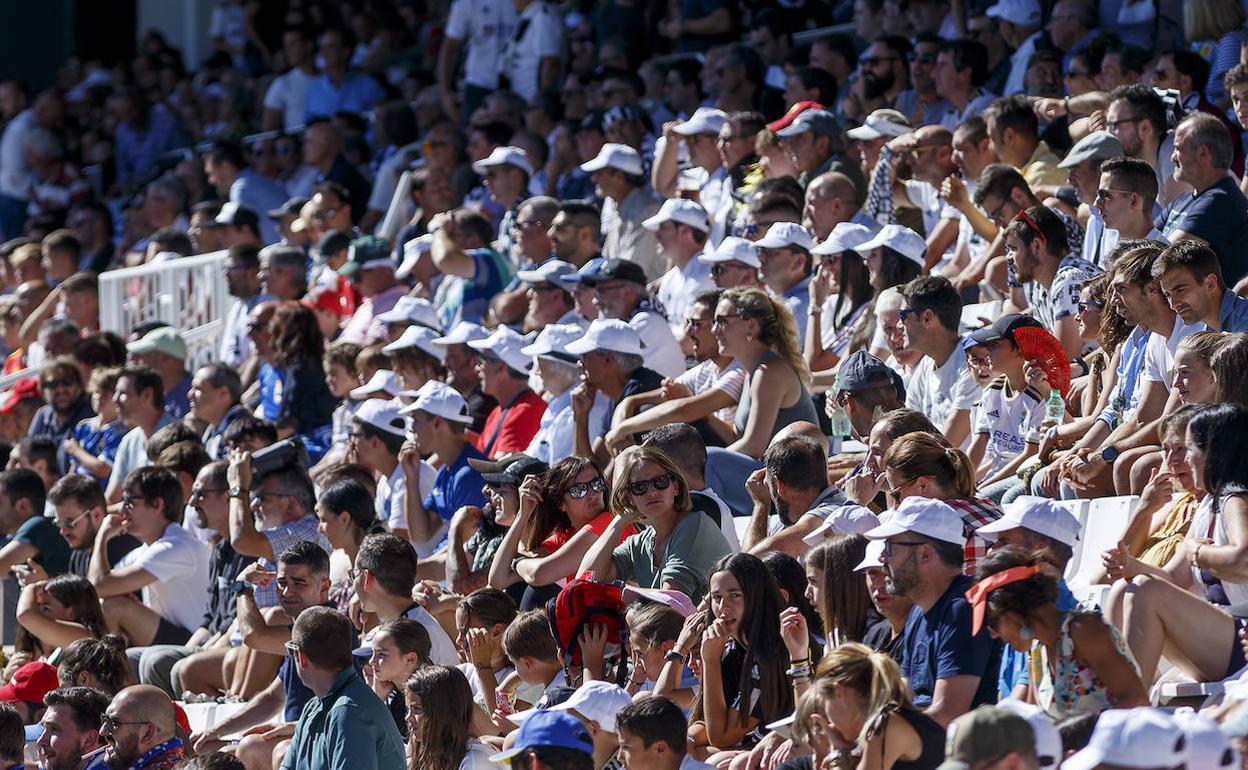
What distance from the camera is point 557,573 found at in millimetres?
8539

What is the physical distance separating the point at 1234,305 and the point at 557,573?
110 inches

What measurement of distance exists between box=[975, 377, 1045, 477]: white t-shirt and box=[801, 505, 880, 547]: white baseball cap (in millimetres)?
1255

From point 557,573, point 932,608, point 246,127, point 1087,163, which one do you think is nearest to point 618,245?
point 1087,163

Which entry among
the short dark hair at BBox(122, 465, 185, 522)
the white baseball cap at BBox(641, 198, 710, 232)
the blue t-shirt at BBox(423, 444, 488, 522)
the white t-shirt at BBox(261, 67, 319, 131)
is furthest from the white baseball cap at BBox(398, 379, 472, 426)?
the white t-shirt at BBox(261, 67, 319, 131)

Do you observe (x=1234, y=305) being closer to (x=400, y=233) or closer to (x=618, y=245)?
(x=618, y=245)

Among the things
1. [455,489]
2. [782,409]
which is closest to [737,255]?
[782,409]

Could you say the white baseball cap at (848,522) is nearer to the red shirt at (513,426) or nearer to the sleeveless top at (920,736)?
the sleeveless top at (920,736)

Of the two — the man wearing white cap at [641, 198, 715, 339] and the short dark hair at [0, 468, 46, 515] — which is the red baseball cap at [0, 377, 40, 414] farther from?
the man wearing white cap at [641, 198, 715, 339]

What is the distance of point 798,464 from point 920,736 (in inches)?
90.0

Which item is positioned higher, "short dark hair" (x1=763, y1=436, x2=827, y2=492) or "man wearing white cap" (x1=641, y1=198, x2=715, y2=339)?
"short dark hair" (x1=763, y1=436, x2=827, y2=492)

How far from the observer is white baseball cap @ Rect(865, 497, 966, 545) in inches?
251

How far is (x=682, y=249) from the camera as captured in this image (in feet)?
39.0

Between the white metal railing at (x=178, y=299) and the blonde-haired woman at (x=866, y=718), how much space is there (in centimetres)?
1071

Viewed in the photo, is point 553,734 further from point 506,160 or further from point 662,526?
point 506,160
